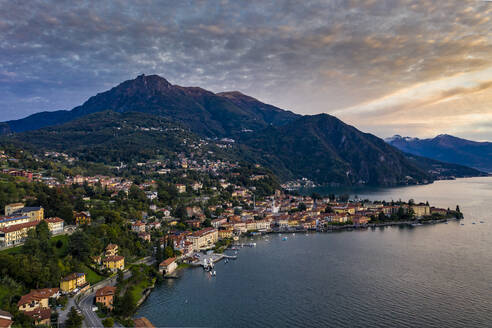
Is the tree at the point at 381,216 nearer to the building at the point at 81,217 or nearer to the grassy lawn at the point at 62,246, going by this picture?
the building at the point at 81,217

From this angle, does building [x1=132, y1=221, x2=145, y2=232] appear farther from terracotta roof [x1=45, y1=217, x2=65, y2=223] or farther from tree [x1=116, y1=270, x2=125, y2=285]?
tree [x1=116, y1=270, x2=125, y2=285]

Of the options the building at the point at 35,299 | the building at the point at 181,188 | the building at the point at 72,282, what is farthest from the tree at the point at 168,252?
the building at the point at 181,188

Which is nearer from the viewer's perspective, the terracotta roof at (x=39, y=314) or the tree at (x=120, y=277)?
the terracotta roof at (x=39, y=314)

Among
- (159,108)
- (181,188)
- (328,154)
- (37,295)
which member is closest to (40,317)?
(37,295)

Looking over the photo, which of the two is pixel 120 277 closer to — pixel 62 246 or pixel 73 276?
pixel 73 276

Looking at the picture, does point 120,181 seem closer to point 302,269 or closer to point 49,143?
point 302,269

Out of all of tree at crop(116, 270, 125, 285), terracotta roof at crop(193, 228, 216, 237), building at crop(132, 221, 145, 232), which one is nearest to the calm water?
tree at crop(116, 270, 125, 285)
